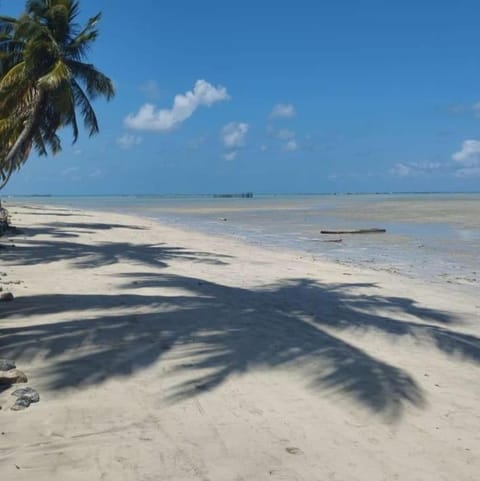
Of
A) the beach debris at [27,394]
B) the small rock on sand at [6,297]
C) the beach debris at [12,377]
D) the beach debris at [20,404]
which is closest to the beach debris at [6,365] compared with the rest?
the beach debris at [12,377]

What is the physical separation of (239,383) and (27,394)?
1933mm

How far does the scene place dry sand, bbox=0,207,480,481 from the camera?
409 cm

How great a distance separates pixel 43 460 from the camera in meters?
3.99

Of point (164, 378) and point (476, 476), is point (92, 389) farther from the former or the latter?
point (476, 476)

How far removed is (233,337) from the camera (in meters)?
7.48

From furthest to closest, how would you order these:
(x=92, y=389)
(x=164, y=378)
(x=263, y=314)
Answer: (x=263, y=314), (x=164, y=378), (x=92, y=389)

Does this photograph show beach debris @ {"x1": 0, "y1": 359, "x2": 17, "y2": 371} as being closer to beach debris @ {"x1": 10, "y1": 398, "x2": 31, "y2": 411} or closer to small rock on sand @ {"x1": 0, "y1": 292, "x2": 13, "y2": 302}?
beach debris @ {"x1": 10, "y1": 398, "x2": 31, "y2": 411}

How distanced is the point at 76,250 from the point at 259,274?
23.3ft

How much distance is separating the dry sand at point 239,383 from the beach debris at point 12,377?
0.67 feet

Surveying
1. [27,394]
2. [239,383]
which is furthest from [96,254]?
[27,394]

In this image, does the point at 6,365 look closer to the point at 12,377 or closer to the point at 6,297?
the point at 12,377

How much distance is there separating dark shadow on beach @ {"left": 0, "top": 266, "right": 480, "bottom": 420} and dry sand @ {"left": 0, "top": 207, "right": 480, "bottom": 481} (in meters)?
0.03

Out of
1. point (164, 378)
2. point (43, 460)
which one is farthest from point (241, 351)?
point (43, 460)

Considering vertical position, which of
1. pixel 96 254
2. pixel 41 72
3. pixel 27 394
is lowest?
pixel 96 254
